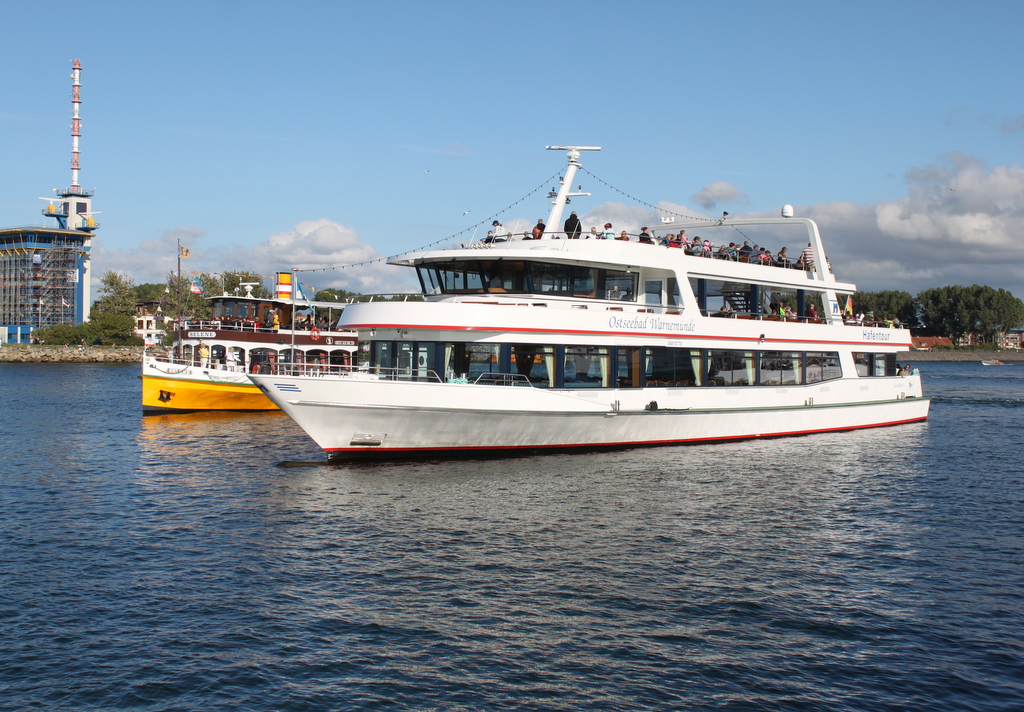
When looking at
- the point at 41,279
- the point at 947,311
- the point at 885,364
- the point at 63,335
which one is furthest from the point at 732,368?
the point at 947,311

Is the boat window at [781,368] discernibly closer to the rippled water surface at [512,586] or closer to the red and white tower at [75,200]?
the rippled water surface at [512,586]

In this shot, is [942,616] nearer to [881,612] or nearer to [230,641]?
[881,612]

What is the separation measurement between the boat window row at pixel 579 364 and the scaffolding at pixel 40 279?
134 m

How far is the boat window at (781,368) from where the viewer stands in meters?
28.3

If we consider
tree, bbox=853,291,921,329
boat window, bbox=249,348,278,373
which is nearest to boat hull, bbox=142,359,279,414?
boat window, bbox=249,348,278,373

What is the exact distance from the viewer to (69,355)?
105m

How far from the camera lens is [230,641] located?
10.5m

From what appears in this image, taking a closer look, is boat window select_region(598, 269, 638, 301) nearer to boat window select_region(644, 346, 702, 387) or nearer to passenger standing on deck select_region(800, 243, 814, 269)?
boat window select_region(644, 346, 702, 387)

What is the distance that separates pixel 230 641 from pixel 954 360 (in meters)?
167

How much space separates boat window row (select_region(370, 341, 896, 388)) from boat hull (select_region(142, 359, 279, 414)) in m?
17.8

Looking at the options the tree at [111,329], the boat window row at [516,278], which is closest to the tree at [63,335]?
the tree at [111,329]

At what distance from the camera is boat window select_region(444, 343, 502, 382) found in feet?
72.8

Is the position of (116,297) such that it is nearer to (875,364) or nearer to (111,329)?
(111,329)

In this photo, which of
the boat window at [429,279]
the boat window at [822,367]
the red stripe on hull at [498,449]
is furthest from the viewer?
the boat window at [822,367]
